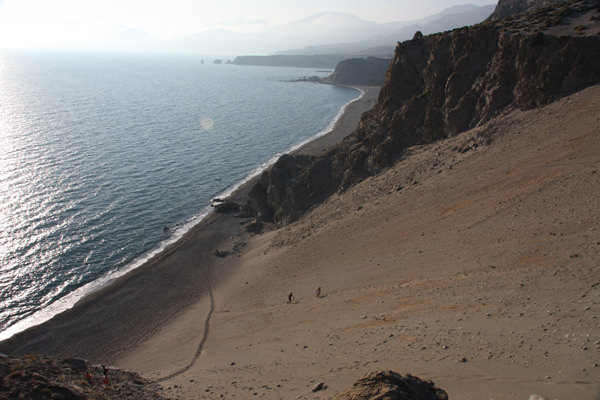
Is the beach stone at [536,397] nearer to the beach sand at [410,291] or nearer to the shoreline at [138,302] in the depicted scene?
the beach sand at [410,291]

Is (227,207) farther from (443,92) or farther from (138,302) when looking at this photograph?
(443,92)

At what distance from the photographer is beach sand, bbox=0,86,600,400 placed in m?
15.5

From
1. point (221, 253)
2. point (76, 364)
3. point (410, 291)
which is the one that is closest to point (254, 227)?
point (221, 253)

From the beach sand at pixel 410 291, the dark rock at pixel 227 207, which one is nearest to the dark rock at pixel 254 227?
the beach sand at pixel 410 291

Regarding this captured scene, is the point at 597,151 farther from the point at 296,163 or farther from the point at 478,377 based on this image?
the point at 296,163

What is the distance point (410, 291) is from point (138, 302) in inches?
930

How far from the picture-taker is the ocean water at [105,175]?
3834 cm

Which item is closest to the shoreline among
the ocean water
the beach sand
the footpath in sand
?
the beach sand

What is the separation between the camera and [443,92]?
135ft

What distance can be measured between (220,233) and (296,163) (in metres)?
12.4

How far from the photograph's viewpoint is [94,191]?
181 ft

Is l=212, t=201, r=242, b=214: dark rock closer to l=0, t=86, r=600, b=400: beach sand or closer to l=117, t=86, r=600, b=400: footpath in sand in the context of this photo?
l=0, t=86, r=600, b=400: beach sand

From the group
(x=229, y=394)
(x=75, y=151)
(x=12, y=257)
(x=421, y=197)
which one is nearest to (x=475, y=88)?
(x=421, y=197)

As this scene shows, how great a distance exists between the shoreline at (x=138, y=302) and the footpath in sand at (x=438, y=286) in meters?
2.17
